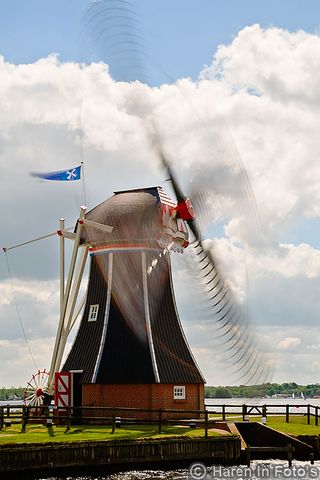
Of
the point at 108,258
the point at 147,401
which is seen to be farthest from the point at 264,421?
the point at 108,258

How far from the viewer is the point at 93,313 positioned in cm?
3862

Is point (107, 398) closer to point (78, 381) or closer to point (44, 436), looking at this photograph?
point (78, 381)

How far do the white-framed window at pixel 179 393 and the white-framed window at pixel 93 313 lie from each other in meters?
4.80

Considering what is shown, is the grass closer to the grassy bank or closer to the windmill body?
the grassy bank

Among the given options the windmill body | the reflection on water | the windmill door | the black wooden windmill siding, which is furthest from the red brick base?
the reflection on water

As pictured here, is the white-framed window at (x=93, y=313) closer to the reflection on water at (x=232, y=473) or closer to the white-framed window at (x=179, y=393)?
the white-framed window at (x=179, y=393)

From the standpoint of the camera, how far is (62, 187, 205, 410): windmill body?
36.6 meters

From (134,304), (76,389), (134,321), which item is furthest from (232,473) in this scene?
(76,389)

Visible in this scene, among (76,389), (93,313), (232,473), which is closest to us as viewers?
(232,473)

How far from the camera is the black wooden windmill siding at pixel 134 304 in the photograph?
3681 cm

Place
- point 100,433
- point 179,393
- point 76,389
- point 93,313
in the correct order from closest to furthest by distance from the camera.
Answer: point 100,433
point 179,393
point 76,389
point 93,313

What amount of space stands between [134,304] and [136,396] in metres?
3.97

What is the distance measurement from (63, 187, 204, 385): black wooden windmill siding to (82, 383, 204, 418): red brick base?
296 mm

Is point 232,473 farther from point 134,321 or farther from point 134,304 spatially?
point 134,304
